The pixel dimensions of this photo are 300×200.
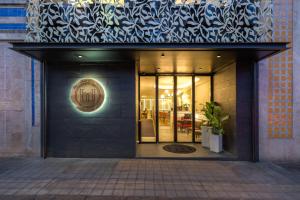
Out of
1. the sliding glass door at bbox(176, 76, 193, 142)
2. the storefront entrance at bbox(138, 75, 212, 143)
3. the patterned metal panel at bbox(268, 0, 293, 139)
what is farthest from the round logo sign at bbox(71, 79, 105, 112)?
the patterned metal panel at bbox(268, 0, 293, 139)

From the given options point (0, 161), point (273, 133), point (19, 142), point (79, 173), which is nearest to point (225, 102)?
point (273, 133)

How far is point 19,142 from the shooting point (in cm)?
589

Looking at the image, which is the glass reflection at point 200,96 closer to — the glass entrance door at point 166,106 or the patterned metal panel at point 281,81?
the glass entrance door at point 166,106

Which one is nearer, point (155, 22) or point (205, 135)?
point (155, 22)

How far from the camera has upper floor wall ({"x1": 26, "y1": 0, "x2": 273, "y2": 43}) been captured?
4730 mm

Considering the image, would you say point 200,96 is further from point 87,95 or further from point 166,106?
point 87,95

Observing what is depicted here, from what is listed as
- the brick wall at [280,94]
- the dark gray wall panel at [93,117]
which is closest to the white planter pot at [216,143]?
the brick wall at [280,94]

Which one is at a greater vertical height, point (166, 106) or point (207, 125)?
point (166, 106)

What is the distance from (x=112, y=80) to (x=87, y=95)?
1.06 m

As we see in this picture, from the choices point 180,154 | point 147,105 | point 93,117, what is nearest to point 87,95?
point 93,117

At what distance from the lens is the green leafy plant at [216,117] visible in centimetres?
629

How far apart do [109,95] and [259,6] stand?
555 centimetres

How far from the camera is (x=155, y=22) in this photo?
15.5ft

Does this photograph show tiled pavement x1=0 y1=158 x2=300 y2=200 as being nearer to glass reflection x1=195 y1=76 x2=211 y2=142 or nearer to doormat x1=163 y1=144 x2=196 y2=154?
doormat x1=163 y1=144 x2=196 y2=154
